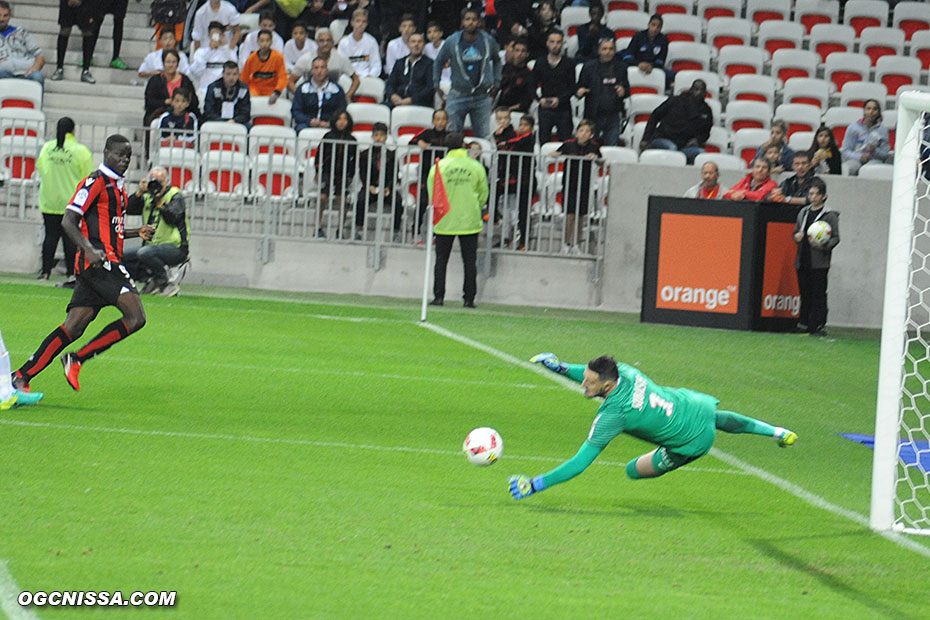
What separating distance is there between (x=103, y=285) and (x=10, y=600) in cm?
480

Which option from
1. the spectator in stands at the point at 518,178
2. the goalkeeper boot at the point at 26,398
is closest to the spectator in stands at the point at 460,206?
the spectator in stands at the point at 518,178

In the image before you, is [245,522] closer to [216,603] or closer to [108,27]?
[216,603]

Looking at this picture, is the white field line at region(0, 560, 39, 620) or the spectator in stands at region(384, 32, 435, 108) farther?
the spectator in stands at region(384, 32, 435, 108)

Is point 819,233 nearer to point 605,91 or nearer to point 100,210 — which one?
point 605,91

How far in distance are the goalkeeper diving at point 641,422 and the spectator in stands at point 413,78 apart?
1300 cm

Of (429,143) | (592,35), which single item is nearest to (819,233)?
(429,143)

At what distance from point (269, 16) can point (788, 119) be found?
8.62m

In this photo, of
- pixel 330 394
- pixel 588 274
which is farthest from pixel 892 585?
pixel 588 274

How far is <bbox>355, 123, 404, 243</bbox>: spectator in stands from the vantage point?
60.5 ft

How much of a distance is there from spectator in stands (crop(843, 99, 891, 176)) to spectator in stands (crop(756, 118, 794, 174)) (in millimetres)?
1403

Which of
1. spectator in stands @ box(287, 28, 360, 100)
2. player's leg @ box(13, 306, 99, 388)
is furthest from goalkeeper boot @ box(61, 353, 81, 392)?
spectator in stands @ box(287, 28, 360, 100)

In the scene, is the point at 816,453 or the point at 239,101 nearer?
the point at 816,453

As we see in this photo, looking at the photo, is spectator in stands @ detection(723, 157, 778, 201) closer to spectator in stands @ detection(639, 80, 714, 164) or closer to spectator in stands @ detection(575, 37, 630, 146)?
Result: spectator in stands @ detection(639, 80, 714, 164)

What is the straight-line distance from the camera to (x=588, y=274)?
19094mm
